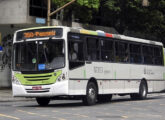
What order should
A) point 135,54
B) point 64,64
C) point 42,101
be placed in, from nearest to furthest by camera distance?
point 64,64, point 42,101, point 135,54

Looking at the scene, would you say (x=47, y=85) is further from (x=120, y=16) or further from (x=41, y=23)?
(x=120, y=16)

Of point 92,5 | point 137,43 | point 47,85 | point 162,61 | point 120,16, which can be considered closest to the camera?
point 47,85

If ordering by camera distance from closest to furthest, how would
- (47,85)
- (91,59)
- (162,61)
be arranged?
1. (47,85)
2. (91,59)
3. (162,61)

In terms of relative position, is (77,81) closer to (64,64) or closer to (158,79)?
(64,64)

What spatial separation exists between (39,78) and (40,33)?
182cm

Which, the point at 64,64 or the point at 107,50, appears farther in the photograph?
the point at 107,50

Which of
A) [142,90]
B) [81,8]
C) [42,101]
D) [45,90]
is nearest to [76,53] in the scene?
[45,90]

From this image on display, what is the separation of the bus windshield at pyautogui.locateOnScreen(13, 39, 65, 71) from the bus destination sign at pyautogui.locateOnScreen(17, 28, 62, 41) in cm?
25

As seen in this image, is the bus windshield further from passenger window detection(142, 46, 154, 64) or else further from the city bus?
passenger window detection(142, 46, 154, 64)

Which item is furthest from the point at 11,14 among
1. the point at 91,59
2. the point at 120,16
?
the point at 91,59

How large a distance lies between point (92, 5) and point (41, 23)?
160 inches

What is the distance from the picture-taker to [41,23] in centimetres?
3472

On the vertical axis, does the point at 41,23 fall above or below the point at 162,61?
above

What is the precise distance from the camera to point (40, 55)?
19234 millimetres
